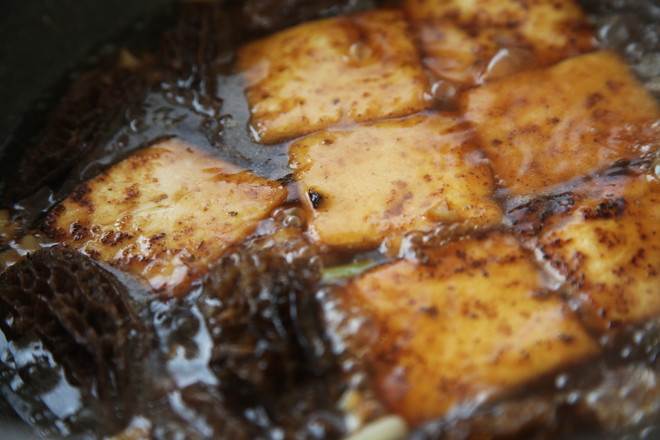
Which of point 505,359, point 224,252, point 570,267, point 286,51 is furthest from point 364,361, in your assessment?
point 286,51

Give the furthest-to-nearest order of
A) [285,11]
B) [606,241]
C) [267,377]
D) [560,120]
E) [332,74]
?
[285,11], [332,74], [560,120], [606,241], [267,377]

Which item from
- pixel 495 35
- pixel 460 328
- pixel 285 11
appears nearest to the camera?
pixel 460 328

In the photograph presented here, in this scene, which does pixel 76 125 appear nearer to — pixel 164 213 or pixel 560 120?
pixel 164 213

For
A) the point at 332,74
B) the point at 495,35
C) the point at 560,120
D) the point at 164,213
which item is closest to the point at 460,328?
the point at 560,120

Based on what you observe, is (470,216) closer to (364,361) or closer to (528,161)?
(528,161)

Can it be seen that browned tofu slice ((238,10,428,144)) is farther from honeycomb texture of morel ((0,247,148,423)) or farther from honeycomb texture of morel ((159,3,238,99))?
honeycomb texture of morel ((0,247,148,423))

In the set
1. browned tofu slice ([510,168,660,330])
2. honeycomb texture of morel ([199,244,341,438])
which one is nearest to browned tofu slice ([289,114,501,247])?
browned tofu slice ([510,168,660,330])
